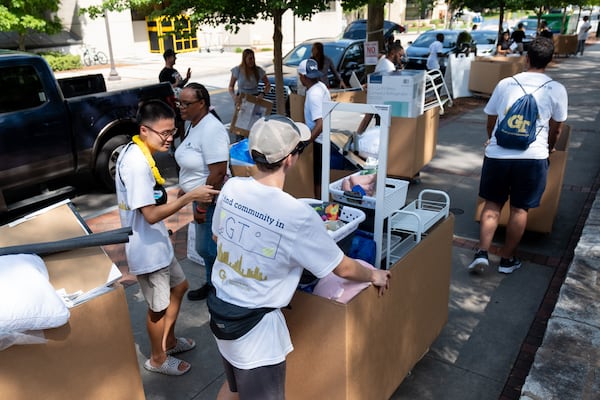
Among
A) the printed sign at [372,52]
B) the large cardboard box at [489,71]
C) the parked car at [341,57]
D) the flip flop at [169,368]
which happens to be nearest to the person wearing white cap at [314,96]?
the flip flop at [169,368]

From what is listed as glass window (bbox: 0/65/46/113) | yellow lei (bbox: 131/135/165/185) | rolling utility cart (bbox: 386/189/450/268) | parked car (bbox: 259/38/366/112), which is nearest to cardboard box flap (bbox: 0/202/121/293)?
yellow lei (bbox: 131/135/165/185)

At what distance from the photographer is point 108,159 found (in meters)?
A: 7.08

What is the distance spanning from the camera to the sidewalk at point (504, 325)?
294 cm

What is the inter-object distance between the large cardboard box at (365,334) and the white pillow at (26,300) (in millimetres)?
1079

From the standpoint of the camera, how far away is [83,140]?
22.1 ft

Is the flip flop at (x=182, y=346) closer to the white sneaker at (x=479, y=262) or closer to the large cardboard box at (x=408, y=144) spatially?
the white sneaker at (x=479, y=262)

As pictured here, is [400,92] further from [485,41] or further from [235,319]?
[485,41]

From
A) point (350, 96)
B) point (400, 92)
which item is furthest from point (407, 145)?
point (350, 96)

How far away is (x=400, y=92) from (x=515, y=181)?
306cm

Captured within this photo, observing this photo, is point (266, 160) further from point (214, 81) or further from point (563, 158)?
point (214, 81)

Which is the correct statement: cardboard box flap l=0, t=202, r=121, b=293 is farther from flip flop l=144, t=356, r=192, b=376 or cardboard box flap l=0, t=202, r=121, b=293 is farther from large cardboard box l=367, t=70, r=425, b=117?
large cardboard box l=367, t=70, r=425, b=117

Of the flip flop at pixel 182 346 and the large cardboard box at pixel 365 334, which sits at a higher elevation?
the large cardboard box at pixel 365 334

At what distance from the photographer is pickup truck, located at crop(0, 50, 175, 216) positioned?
5918 millimetres

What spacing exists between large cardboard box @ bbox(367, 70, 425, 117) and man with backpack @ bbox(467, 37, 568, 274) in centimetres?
245
